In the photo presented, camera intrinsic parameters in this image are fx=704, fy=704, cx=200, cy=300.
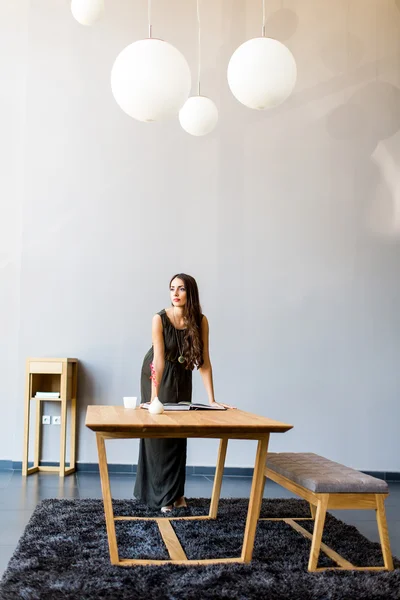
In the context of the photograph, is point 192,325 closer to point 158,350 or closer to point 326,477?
point 158,350

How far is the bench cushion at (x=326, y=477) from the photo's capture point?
2.96 metres

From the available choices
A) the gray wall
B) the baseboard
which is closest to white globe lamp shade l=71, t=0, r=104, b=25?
the gray wall

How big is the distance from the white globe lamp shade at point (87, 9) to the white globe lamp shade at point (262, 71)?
160 centimetres

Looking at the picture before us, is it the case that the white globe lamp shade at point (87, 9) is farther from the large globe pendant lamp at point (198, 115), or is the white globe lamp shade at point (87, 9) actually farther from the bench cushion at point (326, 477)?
the bench cushion at point (326, 477)

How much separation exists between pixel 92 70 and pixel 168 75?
139 inches

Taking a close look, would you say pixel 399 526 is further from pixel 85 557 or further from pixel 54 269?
pixel 54 269

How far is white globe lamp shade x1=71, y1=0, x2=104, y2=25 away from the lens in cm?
419

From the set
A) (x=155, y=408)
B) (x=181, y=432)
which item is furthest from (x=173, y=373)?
(x=181, y=432)

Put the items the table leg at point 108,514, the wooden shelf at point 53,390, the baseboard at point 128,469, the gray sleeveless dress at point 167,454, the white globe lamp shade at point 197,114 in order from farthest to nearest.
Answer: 1. the baseboard at point 128,469
2. the wooden shelf at point 53,390
3. the white globe lamp shade at point 197,114
4. the gray sleeveless dress at point 167,454
5. the table leg at point 108,514

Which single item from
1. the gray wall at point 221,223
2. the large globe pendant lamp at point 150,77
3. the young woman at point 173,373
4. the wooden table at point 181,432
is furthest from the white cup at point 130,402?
the gray wall at point 221,223

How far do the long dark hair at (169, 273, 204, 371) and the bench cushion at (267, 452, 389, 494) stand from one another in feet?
3.02

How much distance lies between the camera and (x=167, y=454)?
4164 millimetres

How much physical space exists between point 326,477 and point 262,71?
174 centimetres

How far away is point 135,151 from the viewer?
19.5 feet
